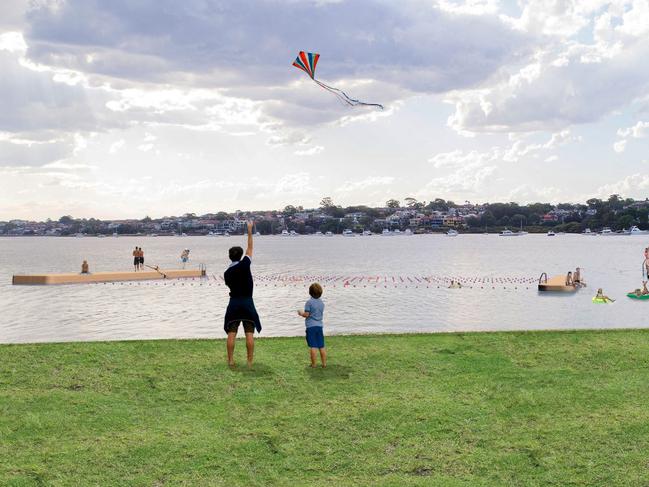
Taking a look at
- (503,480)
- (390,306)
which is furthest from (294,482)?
(390,306)

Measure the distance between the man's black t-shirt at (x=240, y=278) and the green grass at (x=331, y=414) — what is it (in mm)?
1546

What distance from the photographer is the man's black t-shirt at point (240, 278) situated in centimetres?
1213

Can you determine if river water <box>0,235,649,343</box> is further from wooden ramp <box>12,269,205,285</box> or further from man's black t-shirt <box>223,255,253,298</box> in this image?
man's black t-shirt <box>223,255,253,298</box>

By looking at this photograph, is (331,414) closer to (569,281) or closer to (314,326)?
(314,326)

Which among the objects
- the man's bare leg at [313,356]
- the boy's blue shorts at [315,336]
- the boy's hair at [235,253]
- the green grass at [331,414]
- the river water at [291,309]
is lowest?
the river water at [291,309]

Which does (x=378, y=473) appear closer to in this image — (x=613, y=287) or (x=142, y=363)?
(x=142, y=363)

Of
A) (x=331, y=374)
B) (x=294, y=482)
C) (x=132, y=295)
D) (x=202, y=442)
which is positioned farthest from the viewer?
(x=132, y=295)

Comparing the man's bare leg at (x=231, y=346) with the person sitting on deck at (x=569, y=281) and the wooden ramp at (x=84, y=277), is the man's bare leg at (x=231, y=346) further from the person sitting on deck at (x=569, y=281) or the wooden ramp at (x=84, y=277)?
the wooden ramp at (x=84, y=277)

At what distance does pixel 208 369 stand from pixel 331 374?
2.43 m

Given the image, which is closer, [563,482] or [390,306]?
[563,482]

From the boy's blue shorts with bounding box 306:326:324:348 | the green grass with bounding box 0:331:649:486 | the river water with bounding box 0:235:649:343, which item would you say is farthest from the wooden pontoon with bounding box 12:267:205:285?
the boy's blue shorts with bounding box 306:326:324:348

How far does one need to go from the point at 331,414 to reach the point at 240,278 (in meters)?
3.48

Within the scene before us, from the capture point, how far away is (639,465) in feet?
27.2

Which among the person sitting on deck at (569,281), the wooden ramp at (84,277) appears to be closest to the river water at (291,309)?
the person sitting on deck at (569,281)
